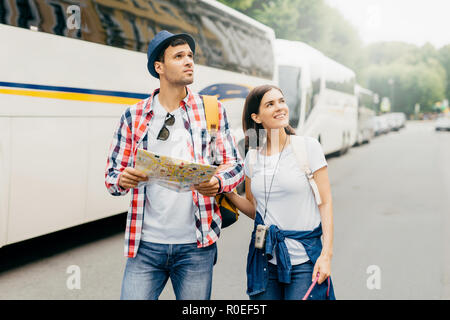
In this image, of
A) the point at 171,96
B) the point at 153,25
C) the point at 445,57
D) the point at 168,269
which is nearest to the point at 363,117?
the point at 153,25

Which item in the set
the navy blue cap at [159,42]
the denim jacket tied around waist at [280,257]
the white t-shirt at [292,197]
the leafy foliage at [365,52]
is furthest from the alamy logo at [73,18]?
the leafy foliage at [365,52]

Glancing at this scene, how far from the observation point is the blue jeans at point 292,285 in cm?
243

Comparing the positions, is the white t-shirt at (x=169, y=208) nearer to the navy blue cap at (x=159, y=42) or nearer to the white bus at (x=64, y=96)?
the navy blue cap at (x=159, y=42)

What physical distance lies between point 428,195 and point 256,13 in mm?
12965

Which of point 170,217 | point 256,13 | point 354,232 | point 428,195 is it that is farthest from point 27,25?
point 256,13

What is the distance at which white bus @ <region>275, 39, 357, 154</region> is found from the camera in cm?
1429

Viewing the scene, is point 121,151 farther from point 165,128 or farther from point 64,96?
point 64,96

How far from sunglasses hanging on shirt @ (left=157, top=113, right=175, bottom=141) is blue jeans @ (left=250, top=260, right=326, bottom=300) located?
0.84 metres

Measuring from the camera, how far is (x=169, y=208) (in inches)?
91.4

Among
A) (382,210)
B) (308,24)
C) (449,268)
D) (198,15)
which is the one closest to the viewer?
(449,268)

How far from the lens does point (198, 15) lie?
24.9 ft

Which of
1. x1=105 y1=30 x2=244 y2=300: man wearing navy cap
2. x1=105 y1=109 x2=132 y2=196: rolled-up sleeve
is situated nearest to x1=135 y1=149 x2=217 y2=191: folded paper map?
x1=105 y1=30 x2=244 y2=300: man wearing navy cap

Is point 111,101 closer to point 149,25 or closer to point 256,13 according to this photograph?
point 149,25

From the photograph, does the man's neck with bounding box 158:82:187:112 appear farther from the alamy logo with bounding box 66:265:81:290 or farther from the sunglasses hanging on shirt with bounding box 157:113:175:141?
the alamy logo with bounding box 66:265:81:290
